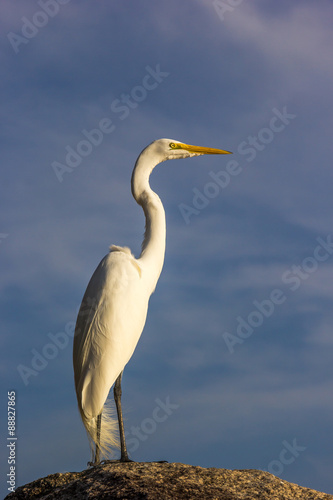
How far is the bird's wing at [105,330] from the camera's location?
20.7 ft

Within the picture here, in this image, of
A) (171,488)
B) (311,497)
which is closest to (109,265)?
(171,488)

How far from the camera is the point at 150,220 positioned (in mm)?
7066

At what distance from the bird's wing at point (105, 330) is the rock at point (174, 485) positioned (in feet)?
3.66

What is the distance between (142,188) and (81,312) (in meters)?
1.90

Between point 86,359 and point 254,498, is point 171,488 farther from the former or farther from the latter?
point 86,359

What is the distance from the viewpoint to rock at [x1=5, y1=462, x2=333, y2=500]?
4.40 meters

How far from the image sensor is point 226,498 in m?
4.45

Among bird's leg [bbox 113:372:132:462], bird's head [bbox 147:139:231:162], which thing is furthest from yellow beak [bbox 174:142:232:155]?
bird's leg [bbox 113:372:132:462]

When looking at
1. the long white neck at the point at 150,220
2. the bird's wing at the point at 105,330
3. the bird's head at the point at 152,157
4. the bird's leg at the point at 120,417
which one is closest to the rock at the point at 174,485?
the bird's leg at the point at 120,417

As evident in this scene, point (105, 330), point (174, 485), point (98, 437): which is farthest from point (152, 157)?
point (174, 485)

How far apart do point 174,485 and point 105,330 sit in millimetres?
2275

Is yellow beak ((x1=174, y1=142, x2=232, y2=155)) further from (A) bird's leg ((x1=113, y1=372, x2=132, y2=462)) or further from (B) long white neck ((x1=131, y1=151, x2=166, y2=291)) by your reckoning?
(A) bird's leg ((x1=113, y1=372, x2=132, y2=462))

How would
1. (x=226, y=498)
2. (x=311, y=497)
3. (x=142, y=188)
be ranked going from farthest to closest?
(x=142, y=188)
(x=311, y=497)
(x=226, y=498)

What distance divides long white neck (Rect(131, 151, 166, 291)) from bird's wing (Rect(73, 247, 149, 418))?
43cm
